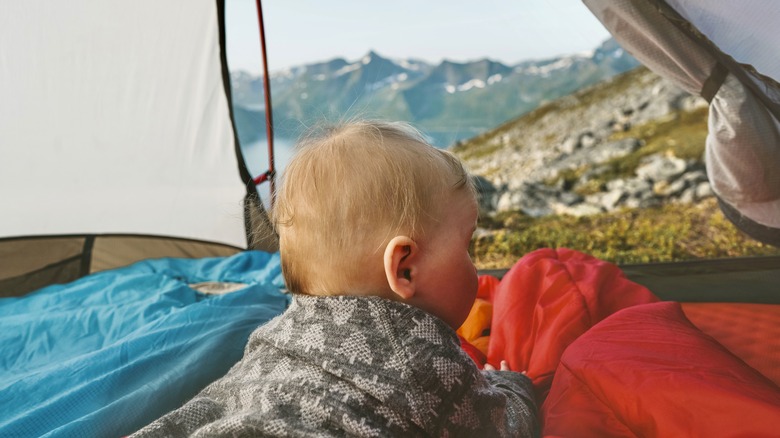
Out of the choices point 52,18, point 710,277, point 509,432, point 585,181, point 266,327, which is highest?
point 52,18

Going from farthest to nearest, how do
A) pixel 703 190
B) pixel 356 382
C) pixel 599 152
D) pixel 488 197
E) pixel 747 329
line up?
pixel 599 152 < pixel 488 197 < pixel 703 190 < pixel 747 329 < pixel 356 382

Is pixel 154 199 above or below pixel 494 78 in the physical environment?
below

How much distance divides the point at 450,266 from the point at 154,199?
5.89ft

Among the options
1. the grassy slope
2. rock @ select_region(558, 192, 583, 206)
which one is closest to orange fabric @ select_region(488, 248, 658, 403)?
the grassy slope

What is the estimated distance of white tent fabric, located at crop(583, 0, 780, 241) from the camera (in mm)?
1353

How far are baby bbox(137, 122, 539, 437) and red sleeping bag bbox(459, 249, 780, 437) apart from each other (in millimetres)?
125

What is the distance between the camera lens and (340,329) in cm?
80

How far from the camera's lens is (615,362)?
99 centimetres

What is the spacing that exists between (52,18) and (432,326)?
190 centimetres

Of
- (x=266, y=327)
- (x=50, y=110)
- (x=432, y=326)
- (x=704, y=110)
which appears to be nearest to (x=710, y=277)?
(x=432, y=326)

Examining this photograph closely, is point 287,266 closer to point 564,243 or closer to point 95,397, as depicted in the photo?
point 95,397

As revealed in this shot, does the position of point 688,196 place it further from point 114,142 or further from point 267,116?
point 114,142

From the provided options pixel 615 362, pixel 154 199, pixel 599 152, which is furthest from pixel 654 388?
pixel 599 152

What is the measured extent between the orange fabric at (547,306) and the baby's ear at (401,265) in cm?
46
